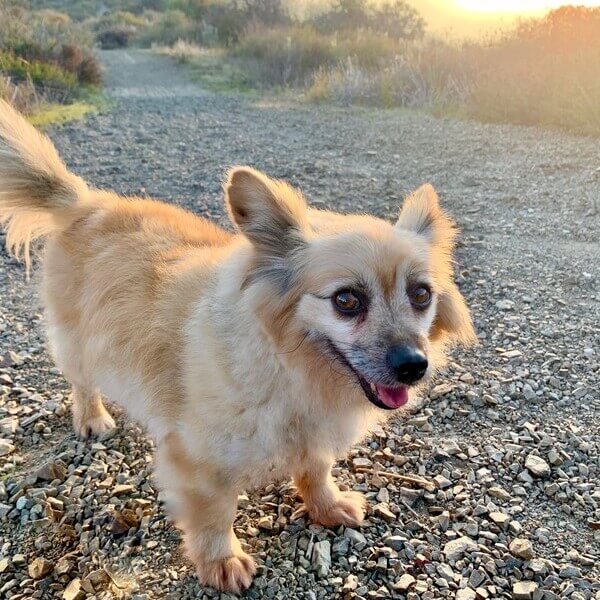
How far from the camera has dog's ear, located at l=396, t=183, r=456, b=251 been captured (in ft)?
9.79

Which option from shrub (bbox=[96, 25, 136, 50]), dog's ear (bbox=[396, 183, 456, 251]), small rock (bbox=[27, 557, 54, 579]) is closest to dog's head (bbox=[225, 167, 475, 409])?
dog's ear (bbox=[396, 183, 456, 251])

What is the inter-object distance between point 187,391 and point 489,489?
1781 millimetres

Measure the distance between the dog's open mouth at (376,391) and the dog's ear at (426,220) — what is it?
0.83m

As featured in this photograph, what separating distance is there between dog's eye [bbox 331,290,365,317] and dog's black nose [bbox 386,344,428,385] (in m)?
0.24

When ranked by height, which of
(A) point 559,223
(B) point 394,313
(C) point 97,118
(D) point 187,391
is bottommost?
(C) point 97,118

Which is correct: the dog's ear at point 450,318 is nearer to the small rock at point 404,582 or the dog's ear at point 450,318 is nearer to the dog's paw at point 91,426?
the small rock at point 404,582

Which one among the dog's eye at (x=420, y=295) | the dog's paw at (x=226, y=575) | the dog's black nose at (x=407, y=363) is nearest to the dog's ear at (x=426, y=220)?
the dog's eye at (x=420, y=295)

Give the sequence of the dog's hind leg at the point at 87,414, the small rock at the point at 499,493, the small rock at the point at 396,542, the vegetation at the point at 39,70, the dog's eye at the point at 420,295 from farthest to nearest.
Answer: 1. the vegetation at the point at 39,70
2. the dog's hind leg at the point at 87,414
3. the small rock at the point at 499,493
4. the small rock at the point at 396,542
5. the dog's eye at the point at 420,295

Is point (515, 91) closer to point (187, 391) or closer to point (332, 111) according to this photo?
point (332, 111)

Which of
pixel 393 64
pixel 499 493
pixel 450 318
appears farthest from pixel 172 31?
pixel 499 493

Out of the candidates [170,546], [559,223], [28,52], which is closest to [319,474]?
[170,546]

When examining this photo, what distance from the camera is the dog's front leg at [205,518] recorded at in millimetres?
2711

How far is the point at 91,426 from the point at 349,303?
213 cm

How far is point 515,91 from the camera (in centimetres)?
1195
